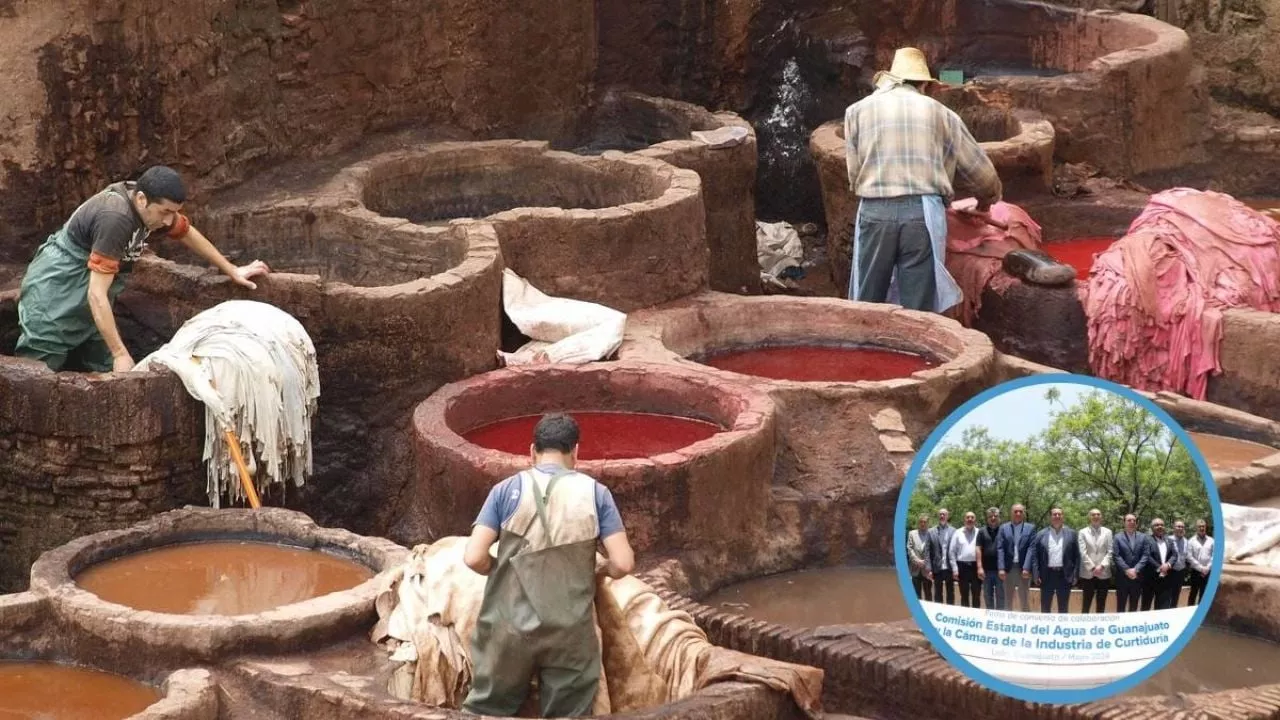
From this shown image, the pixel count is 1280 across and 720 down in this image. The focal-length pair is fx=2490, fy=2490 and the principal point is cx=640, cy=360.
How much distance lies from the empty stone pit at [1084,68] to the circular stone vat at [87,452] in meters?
7.28

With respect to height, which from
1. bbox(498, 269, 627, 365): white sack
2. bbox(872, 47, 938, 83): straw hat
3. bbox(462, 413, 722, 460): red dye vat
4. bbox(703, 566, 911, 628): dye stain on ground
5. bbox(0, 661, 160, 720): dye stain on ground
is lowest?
bbox(703, 566, 911, 628): dye stain on ground

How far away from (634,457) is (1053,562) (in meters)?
3.85

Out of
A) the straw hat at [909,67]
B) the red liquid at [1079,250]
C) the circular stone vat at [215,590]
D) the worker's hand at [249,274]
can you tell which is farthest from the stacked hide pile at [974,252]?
the circular stone vat at [215,590]

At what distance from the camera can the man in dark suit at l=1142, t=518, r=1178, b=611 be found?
7434 mm

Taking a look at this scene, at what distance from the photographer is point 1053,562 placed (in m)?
7.39

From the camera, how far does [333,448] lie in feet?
38.2

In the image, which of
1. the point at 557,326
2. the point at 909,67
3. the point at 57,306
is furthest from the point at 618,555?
the point at 909,67

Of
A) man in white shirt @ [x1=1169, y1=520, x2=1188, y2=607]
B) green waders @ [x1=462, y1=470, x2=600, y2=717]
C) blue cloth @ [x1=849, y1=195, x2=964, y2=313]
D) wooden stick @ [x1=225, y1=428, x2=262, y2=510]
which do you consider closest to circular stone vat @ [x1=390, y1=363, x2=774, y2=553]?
wooden stick @ [x1=225, y1=428, x2=262, y2=510]

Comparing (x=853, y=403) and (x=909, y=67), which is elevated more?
(x=909, y=67)

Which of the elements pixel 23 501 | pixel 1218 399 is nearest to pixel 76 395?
pixel 23 501

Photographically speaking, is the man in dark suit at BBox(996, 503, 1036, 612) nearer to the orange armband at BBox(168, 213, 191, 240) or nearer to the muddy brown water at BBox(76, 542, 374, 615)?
the muddy brown water at BBox(76, 542, 374, 615)

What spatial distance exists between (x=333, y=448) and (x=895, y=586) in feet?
8.85

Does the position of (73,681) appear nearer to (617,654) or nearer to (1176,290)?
(617,654)

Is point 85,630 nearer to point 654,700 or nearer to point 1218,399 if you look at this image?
point 654,700
